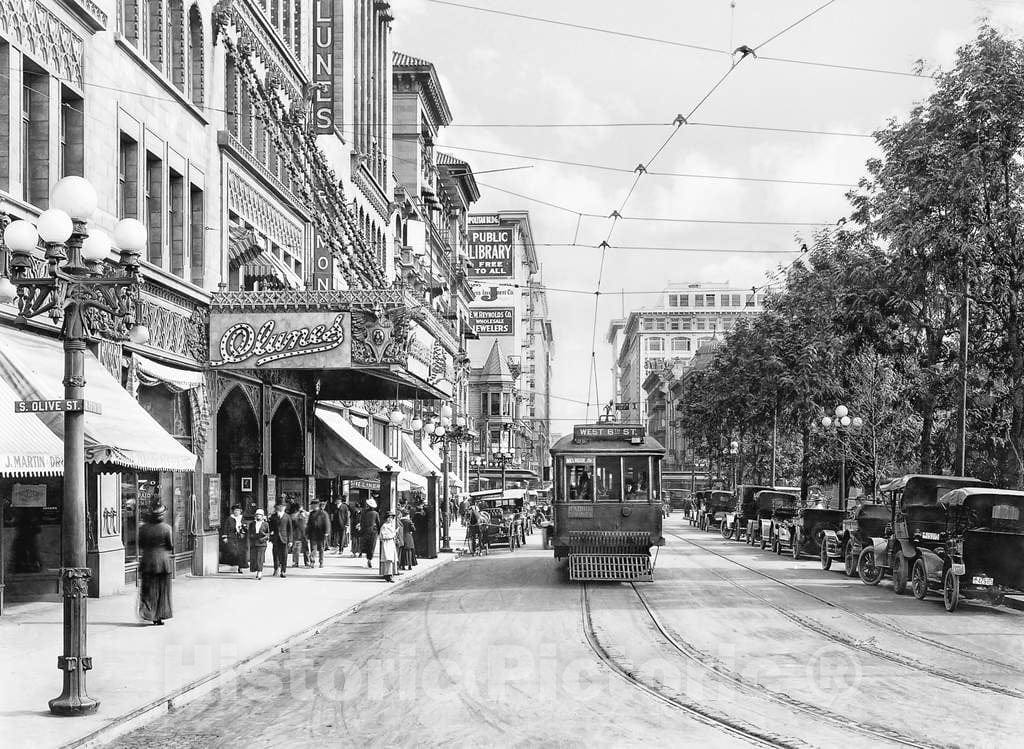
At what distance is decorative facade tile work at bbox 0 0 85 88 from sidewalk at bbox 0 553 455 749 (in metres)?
8.86

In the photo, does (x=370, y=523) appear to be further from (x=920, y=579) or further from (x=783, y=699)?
(x=783, y=699)

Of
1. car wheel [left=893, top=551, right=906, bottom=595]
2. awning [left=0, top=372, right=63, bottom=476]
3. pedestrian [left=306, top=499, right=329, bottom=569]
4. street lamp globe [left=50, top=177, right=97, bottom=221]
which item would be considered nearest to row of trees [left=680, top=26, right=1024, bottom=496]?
car wheel [left=893, top=551, right=906, bottom=595]

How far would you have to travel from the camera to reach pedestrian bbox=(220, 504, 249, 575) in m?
27.6

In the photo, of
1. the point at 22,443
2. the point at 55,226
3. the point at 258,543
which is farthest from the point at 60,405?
the point at 258,543

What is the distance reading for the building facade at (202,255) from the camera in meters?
19.1

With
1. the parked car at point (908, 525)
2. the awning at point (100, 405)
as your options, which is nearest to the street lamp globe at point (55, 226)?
the awning at point (100, 405)

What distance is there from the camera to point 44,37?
19109 millimetres

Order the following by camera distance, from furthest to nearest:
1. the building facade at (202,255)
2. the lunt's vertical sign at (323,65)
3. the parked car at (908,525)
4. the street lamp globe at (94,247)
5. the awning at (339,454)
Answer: the awning at (339,454) → the lunt's vertical sign at (323,65) → the parked car at (908,525) → the building facade at (202,255) → the street lamp globe at (94,247)

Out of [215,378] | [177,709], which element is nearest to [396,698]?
[177,709]

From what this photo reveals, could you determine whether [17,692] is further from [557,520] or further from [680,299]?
[680,299]

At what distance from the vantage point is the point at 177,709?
1130cm

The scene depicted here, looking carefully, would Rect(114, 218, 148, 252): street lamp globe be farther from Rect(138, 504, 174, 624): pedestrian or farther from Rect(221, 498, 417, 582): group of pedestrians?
Rect(221, 498, 417, 582): group of pedestrians

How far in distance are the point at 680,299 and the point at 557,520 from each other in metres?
176

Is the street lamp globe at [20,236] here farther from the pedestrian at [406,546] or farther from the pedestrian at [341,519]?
the pedestrian at [341,519]
